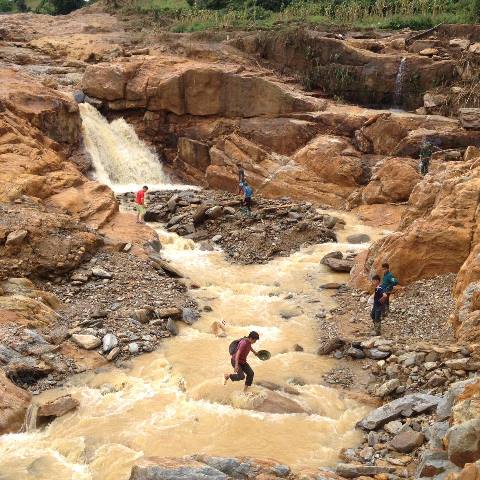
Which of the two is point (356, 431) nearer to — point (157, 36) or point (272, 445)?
point (272, 445)

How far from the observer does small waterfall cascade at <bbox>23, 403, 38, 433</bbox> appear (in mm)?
9523

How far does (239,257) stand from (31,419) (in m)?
10.3

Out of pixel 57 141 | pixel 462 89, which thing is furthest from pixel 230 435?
pixel 462 89

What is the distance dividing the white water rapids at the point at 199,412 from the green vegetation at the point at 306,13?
28.5m

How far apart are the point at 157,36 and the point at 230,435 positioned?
31.5 meters

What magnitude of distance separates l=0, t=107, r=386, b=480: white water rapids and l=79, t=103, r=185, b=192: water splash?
12037mm

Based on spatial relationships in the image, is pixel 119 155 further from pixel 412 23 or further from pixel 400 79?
pixel 412 23

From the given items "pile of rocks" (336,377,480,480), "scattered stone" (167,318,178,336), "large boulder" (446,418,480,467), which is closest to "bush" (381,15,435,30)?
"scattered stone" (167,318,178,336)

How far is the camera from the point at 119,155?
27.0m

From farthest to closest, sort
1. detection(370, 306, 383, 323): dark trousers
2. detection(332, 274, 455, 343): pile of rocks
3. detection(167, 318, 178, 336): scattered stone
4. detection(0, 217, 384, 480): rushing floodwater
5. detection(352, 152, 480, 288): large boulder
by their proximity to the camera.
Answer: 1. detection(352, 152, 480, 288): large boulder
2. detection(167, 318, 178, 336): scattered stone
3. detection(370, 306, 383, 323): dark trousers
4. detection(332, 274, 455, 343): pile of rocks
5. detection(0, 217, 384, 480): rushing floodwater

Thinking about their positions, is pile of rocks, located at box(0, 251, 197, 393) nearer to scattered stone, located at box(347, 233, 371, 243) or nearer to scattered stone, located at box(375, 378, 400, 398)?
scattered stone, located at box(375, 378, 400, 398)

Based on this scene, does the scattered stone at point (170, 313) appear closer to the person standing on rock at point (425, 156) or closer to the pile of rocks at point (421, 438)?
the pile of rocks at point (421, 438)

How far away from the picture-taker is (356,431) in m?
9.26

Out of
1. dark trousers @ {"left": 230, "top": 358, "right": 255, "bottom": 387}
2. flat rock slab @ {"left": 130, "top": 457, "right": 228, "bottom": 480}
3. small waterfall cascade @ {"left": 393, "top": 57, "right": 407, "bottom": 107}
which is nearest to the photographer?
flat rock slab @ {"left": 130, "top": 457, "right": 228, "bottom": 480}
